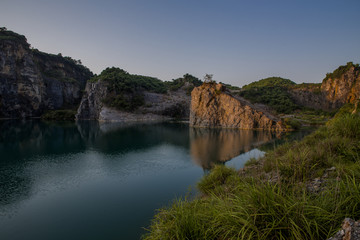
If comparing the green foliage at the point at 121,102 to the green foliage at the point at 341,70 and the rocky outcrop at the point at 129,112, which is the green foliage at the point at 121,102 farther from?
the green foliage at the point at 341,70

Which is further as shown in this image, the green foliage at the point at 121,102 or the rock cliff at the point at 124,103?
the green foliage at the point at 121,102

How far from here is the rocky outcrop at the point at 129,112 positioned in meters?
77.9

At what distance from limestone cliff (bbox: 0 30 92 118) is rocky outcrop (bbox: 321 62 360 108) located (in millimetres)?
114978

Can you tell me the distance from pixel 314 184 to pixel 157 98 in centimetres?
8496

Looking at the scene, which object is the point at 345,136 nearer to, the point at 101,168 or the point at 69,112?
the point at 101,168

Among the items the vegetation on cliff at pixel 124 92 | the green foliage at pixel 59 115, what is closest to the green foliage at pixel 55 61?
the green foliage at pixel 59 115

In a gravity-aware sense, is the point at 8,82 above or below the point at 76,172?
above

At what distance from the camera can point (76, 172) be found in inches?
717

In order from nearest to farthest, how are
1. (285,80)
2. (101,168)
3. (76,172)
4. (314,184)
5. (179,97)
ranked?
(314,184) → (76,172) → (101,168) → (179,97) → (285,80)

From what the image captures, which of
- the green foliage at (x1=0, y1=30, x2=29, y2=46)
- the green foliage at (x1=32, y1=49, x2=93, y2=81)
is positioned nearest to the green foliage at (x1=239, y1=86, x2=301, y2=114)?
the green foliage at (x1=32, y1=49, x2=93, y2=81)

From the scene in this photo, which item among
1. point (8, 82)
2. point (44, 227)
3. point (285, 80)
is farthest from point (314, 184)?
point (285, 80)

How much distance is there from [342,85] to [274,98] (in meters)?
24.7

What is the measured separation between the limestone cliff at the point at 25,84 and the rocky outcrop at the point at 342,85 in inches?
4527

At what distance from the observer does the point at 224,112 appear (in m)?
54.9
